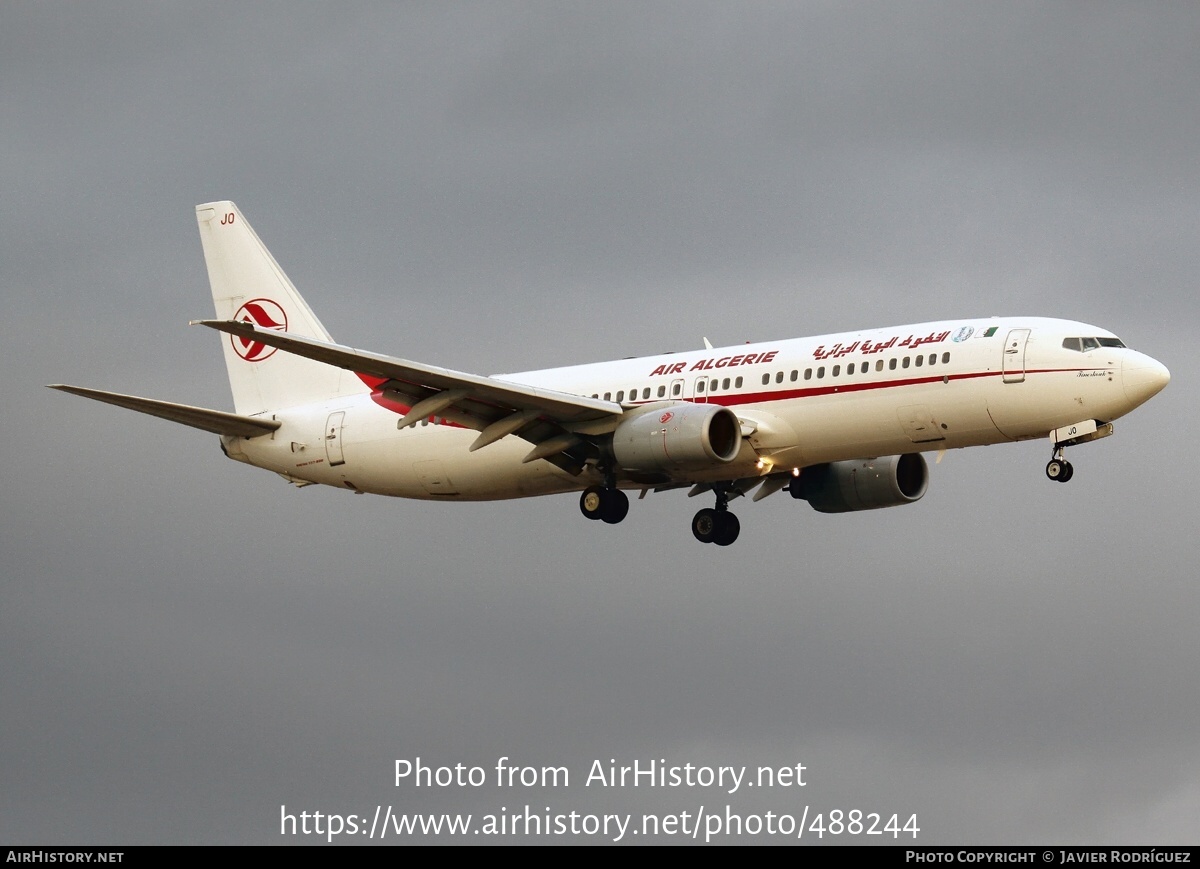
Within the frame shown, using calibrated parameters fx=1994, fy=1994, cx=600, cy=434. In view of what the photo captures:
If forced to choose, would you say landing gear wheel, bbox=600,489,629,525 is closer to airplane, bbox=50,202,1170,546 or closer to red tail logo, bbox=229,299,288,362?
airplane, bbox=50,202,1170,546

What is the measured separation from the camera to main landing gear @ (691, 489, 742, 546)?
2254 inches

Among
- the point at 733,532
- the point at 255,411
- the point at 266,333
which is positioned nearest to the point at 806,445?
the point at 733,532

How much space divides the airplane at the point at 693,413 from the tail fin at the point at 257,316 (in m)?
0.09

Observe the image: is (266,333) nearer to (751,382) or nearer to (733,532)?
(751,382)

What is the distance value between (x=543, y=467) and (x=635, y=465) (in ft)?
14.3

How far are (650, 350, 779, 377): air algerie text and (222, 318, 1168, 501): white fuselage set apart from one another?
0.04 metres

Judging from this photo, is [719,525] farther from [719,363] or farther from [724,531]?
[719,363]

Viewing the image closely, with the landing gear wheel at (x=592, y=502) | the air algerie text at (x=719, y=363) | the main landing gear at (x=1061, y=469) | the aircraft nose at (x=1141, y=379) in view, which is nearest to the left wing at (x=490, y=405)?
the landing gear wheel at (x=592, y=502)

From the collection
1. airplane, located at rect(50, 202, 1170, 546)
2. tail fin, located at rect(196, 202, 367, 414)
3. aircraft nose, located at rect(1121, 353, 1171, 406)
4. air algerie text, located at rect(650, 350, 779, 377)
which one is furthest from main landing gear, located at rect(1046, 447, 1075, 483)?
tail fin, located at rect(196, 202, 367, 414)

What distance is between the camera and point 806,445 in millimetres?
50875

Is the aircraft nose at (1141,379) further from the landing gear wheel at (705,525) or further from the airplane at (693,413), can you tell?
the landing gear wheel at (705,525)

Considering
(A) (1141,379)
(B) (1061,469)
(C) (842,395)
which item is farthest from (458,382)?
(A) (1141,379)

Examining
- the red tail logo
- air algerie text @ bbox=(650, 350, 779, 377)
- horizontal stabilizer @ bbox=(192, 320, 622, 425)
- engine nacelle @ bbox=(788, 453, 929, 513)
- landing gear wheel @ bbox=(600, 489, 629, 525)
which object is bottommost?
landing gear wheel @ bbox=(600, 489, 629, 525)

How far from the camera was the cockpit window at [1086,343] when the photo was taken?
4875cm
